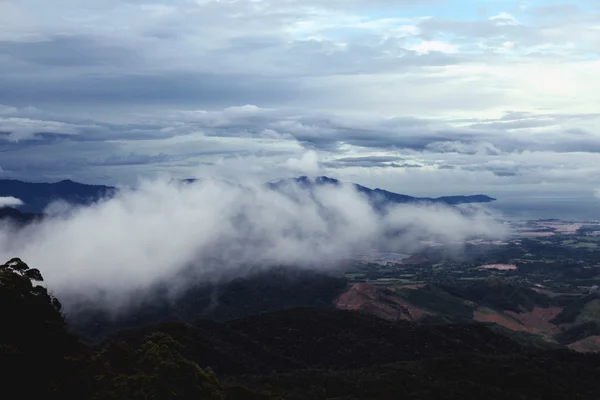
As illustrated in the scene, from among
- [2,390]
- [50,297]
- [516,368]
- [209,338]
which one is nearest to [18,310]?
[50,297]

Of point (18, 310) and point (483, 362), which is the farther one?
point (483, 362)

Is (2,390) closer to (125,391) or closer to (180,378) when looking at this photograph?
(125,391)

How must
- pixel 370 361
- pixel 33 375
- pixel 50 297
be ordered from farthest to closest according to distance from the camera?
pixel 370 361 → pixel 50 297 → pixel 33 375

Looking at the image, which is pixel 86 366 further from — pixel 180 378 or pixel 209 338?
pixel 209 338

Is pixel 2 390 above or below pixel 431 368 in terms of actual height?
above

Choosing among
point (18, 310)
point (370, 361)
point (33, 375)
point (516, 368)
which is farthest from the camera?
point (370, 361)

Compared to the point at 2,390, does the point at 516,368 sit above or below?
below

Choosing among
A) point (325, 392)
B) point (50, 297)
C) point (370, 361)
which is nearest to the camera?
point (50, 297)

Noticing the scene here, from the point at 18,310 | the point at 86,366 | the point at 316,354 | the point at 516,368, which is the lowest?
the point at 316,354

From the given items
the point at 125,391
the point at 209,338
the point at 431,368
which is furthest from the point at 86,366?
the point at 209,338
